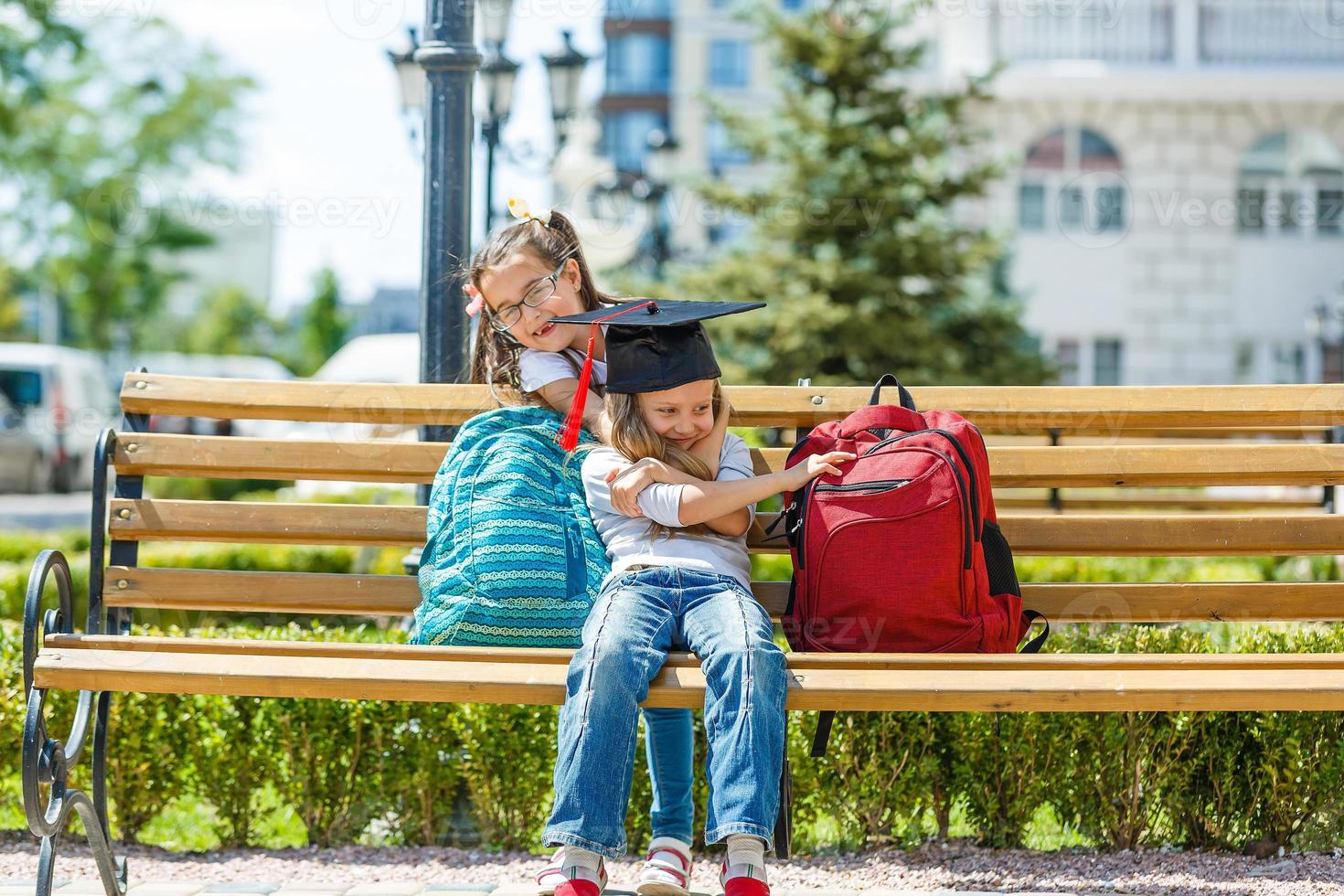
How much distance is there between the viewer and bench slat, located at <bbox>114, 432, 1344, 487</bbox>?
3.51m

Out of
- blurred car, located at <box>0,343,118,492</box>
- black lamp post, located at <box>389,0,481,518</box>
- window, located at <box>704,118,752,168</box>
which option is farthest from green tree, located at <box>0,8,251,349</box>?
black lamp post, located at <box>389,0,481,518</box>

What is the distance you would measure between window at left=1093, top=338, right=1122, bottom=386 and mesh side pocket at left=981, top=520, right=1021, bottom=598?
73.5ft

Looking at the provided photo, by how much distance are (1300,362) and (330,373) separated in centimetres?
1761

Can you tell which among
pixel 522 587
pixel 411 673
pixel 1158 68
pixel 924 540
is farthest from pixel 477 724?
pixel 1158 68

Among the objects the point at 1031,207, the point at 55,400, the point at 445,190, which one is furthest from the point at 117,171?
the point at 445,190

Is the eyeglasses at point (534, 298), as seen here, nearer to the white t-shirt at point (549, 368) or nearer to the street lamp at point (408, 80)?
the white t-shirt at point (549, 368)

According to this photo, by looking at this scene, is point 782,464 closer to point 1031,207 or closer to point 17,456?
point 1031,207

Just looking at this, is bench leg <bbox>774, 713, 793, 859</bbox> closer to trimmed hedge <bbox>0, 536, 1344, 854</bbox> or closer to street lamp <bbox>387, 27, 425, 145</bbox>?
trimmed hedge <bbox>0, 536, 1344, 854</bbox>

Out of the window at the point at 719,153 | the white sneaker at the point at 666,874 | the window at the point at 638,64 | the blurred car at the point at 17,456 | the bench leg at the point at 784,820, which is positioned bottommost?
the blurred car at the point at 17,456

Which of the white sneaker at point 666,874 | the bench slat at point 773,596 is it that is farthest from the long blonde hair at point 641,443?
the white sneaker at point 666,874

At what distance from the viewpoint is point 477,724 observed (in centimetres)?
378

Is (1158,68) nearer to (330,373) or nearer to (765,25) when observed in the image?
(765,25)

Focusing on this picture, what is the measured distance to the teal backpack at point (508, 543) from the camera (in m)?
3.19

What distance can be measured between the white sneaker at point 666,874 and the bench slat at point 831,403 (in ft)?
3.64
